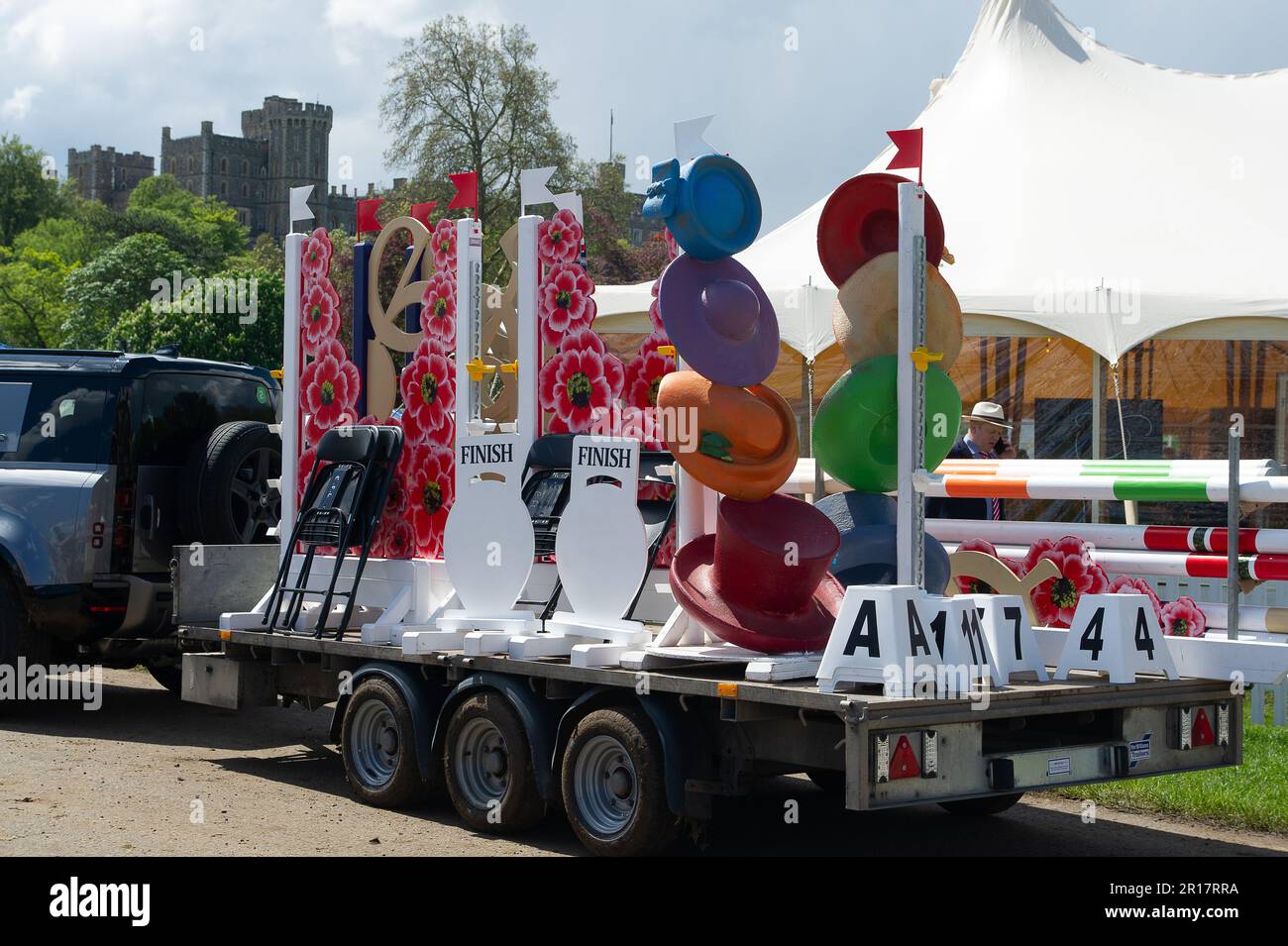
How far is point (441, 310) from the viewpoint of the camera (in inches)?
362

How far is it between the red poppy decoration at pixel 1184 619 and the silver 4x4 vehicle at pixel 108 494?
19.9 ft

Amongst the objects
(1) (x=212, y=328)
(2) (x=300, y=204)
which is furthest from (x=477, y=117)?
(2) (x=300, y=204)

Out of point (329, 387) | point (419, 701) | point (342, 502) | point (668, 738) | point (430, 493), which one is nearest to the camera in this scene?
point (668, 738)

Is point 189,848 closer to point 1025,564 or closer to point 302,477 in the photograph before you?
point 302,477

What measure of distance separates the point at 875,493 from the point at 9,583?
20.0ft

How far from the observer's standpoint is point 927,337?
24.4 feet

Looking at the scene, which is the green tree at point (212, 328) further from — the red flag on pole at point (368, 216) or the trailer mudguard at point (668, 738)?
the trailer mudguard at point (668, 738)

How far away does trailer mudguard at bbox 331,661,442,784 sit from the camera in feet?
26.0

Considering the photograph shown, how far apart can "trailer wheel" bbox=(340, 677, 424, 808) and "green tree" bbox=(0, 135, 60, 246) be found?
302ft

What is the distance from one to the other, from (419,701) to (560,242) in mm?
2750

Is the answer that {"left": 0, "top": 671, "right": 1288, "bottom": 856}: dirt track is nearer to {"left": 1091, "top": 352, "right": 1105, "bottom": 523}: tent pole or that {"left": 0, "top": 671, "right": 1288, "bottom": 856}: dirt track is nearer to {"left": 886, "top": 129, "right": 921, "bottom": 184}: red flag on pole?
{"left": 886, "top": 129, "right": 921, "bottom": 184}: red flag on pole

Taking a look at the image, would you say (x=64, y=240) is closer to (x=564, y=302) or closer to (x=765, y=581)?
(x=564, y=302)

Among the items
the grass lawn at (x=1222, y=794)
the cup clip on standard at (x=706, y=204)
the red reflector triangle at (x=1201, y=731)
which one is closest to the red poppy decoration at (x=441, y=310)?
the cup clip on standard at (x=706, y=204)

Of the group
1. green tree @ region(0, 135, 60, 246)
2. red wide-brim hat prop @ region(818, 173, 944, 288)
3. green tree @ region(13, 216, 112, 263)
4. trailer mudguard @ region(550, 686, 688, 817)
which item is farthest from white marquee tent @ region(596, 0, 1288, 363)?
green tree @ region(0, 135, 60, 246)
